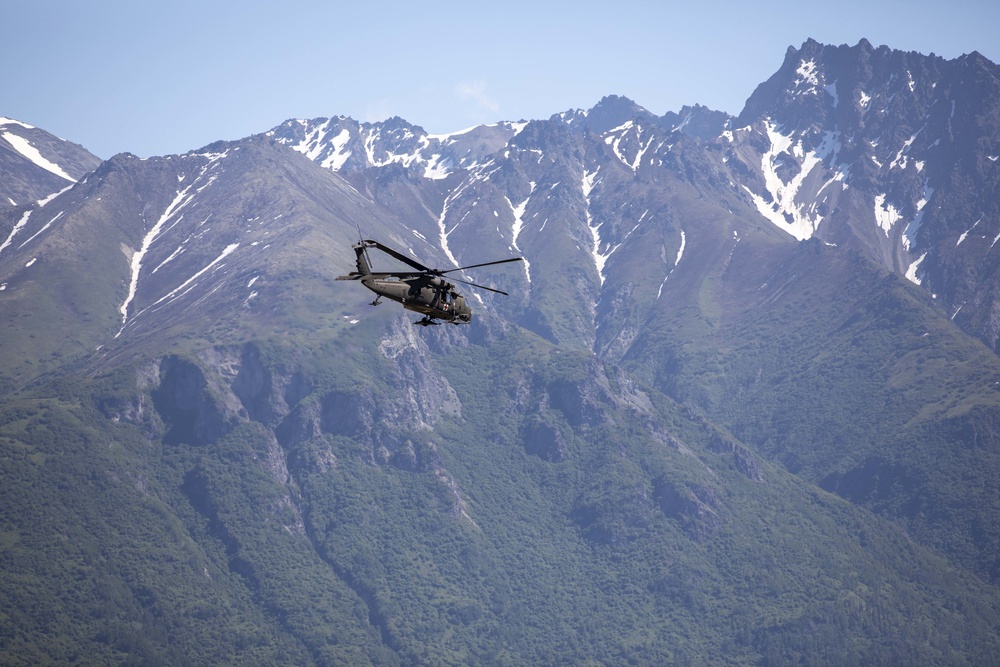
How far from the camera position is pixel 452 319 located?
5620 inches

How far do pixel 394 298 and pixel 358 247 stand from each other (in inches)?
351

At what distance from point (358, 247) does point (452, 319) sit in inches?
535

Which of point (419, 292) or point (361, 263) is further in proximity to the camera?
point (361, 263)

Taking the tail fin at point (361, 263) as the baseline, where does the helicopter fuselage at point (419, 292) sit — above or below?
below

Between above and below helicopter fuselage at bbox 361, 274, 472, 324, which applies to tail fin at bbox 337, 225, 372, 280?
above

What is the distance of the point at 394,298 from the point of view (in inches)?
5512

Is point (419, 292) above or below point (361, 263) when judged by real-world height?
below

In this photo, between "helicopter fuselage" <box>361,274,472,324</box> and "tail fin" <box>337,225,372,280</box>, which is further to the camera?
"tail fin" <box>337,225,372,280</box>

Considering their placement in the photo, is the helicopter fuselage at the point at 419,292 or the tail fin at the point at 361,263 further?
the tail fin at the point at 361,263

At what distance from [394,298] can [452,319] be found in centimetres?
714
